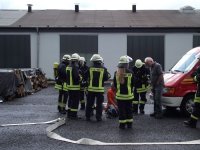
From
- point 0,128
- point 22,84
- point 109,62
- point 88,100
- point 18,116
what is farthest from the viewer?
point 109,62

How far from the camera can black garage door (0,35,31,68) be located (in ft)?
96.3

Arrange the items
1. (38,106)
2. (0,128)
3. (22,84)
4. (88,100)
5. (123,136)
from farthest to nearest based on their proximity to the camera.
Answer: (22,84), (38,106), (88,100), (0,128), (123,136)

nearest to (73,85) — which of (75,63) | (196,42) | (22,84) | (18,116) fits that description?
(75,63)

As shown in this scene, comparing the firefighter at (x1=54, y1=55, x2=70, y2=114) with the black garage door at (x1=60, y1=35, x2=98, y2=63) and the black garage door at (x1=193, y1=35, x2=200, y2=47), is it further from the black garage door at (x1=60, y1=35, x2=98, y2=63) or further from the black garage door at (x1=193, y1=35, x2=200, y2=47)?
the black garage door at (x1=193, y1=35, x2=200, y2=47)

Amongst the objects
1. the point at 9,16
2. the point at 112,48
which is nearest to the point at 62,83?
the point at 112,48

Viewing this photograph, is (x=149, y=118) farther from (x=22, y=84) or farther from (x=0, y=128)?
(x=22, y=84)

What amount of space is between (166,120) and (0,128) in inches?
181

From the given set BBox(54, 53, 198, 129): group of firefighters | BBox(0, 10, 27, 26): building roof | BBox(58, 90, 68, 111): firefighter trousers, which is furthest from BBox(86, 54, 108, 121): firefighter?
BBox(0, 10, 27, 26): building roof

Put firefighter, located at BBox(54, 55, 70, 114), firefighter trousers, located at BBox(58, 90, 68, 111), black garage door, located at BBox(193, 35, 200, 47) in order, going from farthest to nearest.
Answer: black garage door, located at BBox(193, 35, 200, 47), firefighter trousers, located at BBox(58, 90, 68, 111), firefighter, located at BBox(54, 55, 70, 114)

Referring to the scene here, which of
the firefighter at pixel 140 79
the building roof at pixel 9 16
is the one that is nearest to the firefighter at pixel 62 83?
the firefighter at pixel 140 79

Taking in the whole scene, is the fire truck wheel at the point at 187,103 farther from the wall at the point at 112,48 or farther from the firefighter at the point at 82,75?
the wall at the point at 112,48

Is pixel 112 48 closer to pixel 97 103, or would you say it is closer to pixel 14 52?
pixel 14 52

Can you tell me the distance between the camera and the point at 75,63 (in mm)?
12836

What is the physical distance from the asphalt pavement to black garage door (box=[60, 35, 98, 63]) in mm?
15168
